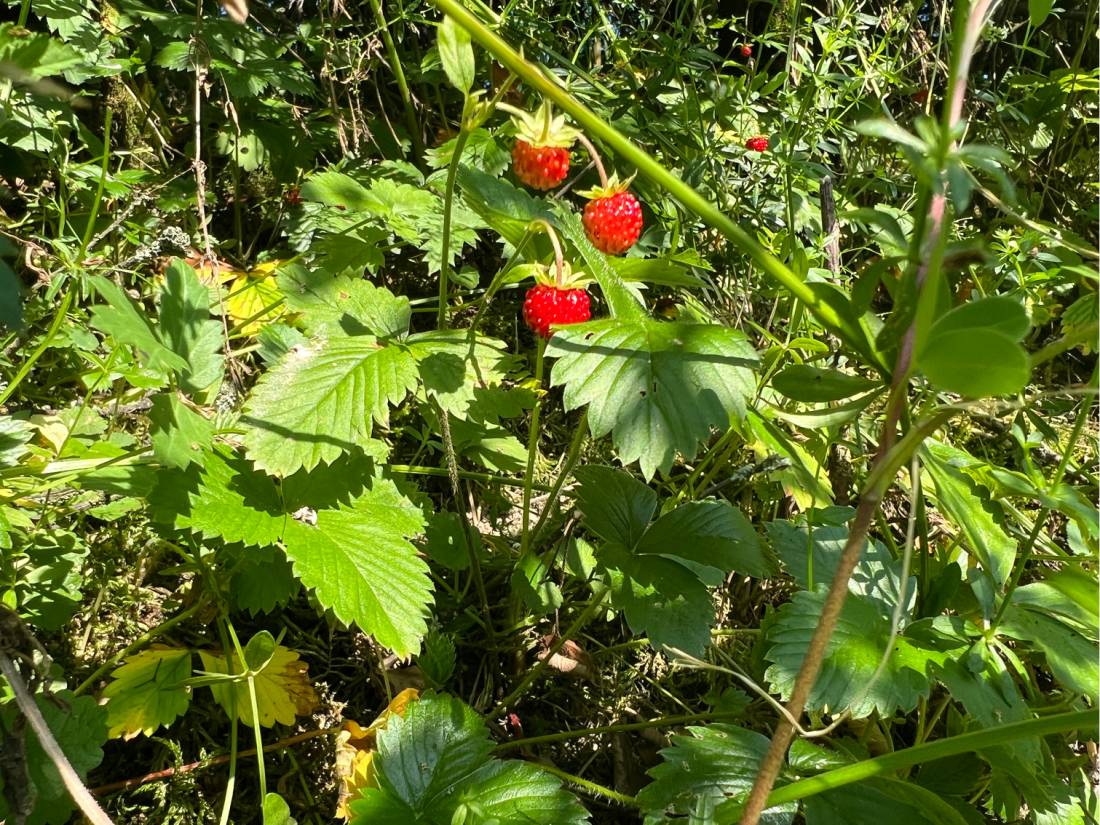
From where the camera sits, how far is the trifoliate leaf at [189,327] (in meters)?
1.07

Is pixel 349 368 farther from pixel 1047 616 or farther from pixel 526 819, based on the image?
pixel 1047 616

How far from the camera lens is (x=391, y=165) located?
219cm

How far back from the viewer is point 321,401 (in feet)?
4.08

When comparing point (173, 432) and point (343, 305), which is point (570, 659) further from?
point (173, 432)

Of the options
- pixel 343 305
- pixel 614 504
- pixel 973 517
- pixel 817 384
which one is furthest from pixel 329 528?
pixel 973 517

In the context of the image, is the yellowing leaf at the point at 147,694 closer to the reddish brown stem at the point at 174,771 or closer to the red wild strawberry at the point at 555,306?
the reddish brown stem at the point at 174,771

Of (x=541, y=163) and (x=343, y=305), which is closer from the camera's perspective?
(x=541, y=163)

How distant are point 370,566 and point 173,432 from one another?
37 centimetres

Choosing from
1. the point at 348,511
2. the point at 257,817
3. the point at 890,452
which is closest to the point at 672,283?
the point at 348,511

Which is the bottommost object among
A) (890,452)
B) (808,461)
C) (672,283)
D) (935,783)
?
(935,783)

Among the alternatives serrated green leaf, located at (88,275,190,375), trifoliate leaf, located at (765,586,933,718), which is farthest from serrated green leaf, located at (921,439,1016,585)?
serrated green leaf, located at (88,275,190,375)

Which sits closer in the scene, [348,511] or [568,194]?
[348,511]

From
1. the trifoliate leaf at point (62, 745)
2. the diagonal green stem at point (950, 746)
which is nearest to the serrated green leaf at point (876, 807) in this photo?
the diagonal green stem at point (950, 746)

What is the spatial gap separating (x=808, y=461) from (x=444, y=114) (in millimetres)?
1570
